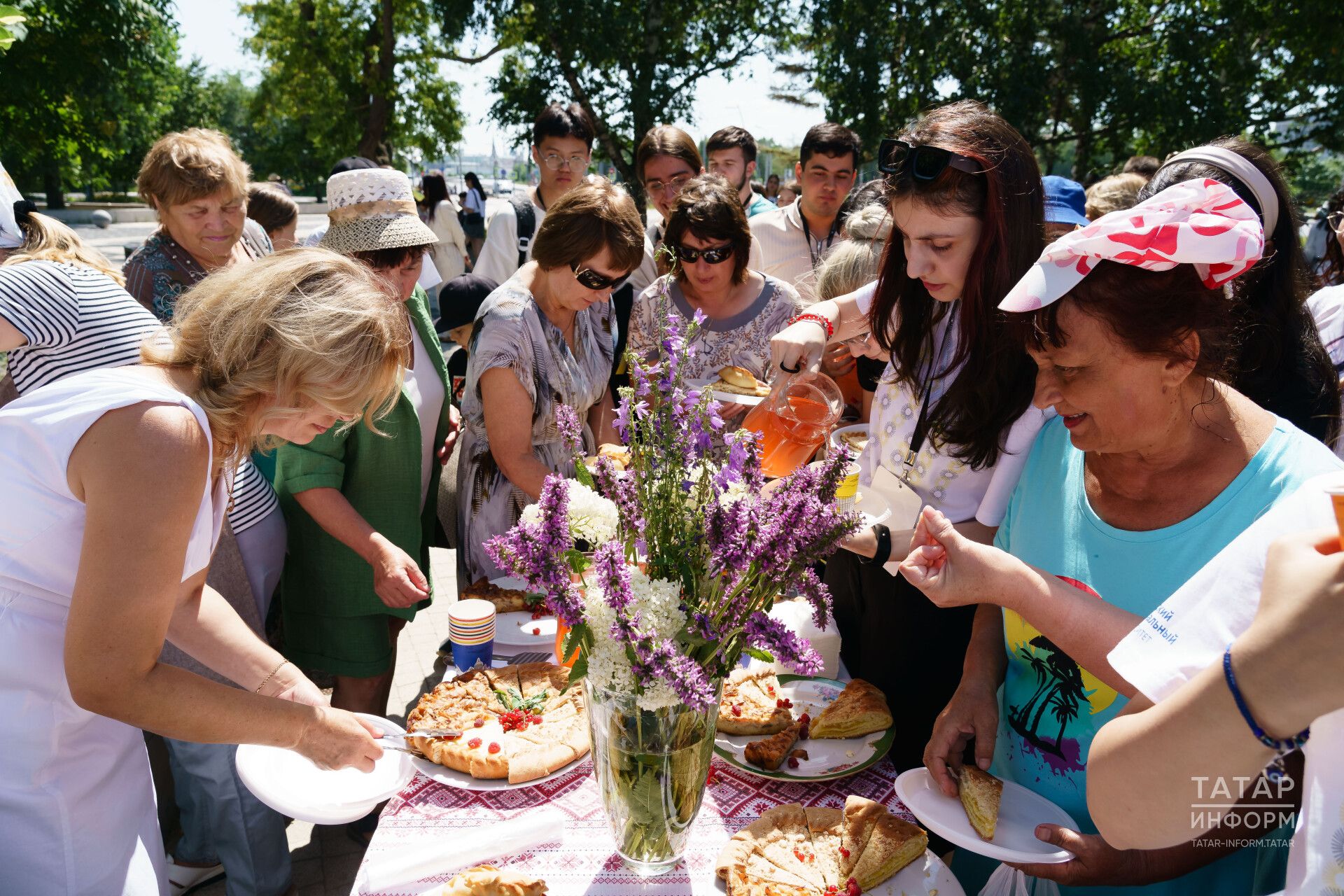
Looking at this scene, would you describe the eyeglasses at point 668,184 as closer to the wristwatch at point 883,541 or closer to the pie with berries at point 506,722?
the wristwatch at point 883,541

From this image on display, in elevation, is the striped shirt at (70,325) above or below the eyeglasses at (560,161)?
below

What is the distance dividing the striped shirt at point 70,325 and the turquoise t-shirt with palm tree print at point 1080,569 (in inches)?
86.0

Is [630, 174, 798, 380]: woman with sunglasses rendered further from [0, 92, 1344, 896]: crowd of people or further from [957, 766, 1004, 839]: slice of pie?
[957, 766, 1004, 839]: slice of pie

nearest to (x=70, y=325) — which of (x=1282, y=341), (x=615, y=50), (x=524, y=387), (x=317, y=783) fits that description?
(x=524, y=387)

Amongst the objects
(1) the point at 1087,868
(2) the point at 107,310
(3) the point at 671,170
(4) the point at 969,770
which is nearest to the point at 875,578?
(4) the point at 969,770

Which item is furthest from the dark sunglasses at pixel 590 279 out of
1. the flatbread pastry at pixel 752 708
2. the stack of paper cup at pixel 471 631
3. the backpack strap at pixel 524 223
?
the backpack strap at pixel 524 223

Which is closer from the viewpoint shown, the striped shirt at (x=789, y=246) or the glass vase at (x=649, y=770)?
the glass vase at (x=649, y=770)

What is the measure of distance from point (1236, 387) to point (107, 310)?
3050 millimetres

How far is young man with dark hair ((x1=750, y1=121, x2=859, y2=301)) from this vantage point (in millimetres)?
4539

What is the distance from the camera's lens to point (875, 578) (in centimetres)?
207

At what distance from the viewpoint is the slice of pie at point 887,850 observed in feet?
4.39

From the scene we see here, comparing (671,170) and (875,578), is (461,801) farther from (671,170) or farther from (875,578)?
(671,170)

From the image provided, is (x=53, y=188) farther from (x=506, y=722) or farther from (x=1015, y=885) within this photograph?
(x=1015, y=885)

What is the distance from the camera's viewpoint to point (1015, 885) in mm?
1437
